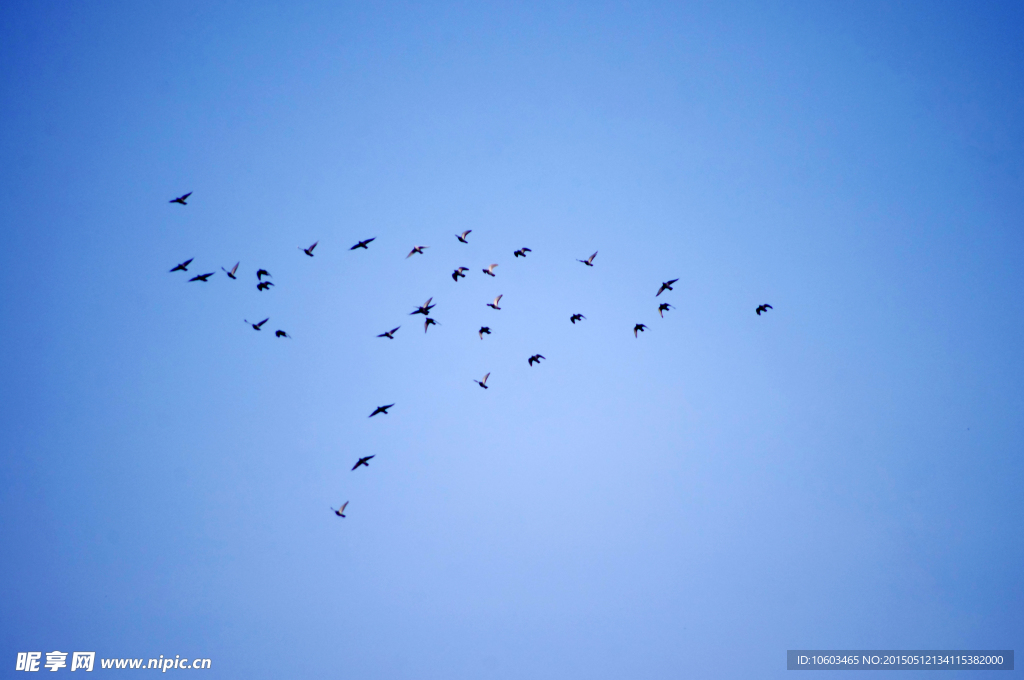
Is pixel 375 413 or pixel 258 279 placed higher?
pixel 258 279

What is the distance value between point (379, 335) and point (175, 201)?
15.2m

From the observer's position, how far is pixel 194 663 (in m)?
69.1

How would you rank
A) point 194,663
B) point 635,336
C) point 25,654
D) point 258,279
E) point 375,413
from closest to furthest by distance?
1. point 375,413
2. point 258,279
3. point 635,336
4. point 25,654
5. point 194,663

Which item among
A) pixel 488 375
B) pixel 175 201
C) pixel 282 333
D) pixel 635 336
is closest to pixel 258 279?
pixel 282 333

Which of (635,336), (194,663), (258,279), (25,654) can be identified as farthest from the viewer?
(194,663)

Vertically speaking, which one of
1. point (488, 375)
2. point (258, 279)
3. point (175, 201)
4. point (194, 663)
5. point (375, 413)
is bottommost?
point (194, 663)

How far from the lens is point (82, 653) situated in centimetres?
6812

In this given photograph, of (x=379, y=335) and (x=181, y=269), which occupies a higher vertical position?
(x=181, y=269)

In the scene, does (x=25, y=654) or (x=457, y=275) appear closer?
(x=457, y=275)

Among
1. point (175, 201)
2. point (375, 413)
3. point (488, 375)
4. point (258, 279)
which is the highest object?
point (175, 201)

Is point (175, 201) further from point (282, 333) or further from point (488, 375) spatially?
point (488, 375)

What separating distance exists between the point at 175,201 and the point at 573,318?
1033 inches

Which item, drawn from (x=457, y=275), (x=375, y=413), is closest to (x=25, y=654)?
(x=375, y=413)

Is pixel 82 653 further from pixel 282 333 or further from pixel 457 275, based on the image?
pixel 457 275
